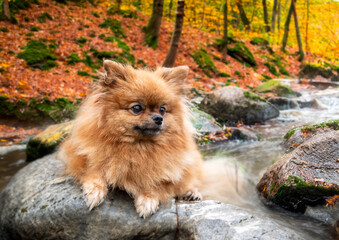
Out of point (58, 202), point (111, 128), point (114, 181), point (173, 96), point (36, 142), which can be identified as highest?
point (173, 96)

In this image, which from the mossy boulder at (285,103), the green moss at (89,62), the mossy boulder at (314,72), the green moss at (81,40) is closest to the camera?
the mossy boulder at (285,103)

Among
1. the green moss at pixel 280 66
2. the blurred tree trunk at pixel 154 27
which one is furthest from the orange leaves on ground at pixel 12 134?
the green moss at pixel 280 66

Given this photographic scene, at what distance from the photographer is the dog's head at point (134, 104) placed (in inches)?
113

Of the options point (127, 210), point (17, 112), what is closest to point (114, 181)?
point (127, 210)

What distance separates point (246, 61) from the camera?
57.5 feet

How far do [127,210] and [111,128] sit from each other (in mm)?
906

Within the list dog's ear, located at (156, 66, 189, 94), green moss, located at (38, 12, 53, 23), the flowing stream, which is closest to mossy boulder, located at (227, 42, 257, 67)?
the flowing stream

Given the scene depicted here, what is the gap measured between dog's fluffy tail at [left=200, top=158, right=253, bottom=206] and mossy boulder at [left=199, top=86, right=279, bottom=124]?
3.91 metres

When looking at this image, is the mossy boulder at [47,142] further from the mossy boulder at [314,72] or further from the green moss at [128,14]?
the mossy boulder at [314,72]

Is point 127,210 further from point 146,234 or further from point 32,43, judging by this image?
point 32,43

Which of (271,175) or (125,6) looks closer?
(271,175)

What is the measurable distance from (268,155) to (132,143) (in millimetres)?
3827

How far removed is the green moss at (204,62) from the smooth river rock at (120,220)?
39.7 ft

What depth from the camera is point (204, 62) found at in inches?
584
